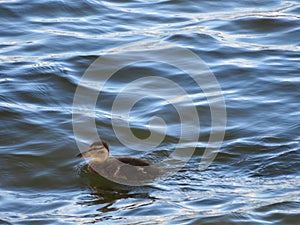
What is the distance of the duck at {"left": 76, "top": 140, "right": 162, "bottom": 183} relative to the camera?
6.99 m

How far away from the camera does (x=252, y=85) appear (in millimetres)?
9414

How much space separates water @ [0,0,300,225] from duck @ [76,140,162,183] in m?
0.09

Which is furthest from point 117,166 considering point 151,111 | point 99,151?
point 151,111

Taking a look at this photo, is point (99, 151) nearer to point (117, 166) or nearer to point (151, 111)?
point (117, 166)

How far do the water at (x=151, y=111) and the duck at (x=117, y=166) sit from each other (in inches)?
3.5

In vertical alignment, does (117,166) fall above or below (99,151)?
below

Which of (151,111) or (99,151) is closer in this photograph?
(99,151)

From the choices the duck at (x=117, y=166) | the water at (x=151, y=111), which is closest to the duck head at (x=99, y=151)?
the duck at (x=117, y=166)

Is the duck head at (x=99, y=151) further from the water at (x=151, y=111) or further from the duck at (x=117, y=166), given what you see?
the water at (x=151, y=111)

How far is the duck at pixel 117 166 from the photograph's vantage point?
699cm

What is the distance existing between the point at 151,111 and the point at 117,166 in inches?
62.3

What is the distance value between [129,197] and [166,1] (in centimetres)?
603

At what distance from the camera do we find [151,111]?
866cm

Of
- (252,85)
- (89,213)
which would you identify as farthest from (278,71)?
(89,213)
